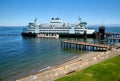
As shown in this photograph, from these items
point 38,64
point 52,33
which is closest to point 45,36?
point 52,33

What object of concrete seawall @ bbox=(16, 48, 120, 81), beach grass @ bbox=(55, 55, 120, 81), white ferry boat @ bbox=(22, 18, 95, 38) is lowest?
beach grass @ bbox=(55, 55, 120, 81)

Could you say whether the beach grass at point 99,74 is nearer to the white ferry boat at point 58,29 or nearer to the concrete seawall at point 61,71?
the concrete seawall at point 61,71

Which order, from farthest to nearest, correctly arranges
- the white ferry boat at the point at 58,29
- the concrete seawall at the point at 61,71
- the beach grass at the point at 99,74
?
the white ferry boat at the point at 58,29
the beach grass at the point at 99,74
the concrete seawall at the point at 61,71

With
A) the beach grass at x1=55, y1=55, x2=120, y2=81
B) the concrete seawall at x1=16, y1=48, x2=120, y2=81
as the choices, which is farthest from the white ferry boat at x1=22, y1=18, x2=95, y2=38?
the beach grass at x1=55, y1=55, x2=120, y2=81

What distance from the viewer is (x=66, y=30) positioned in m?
110

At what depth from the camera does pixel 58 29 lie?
11206 centimetres

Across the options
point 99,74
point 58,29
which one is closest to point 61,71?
point 99,74

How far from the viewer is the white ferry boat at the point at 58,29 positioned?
10631 cm

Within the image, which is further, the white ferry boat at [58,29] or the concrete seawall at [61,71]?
the white ferry boat at [58,29]

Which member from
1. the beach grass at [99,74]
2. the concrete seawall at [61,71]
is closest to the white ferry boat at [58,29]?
the concrete seawall at [61,71]

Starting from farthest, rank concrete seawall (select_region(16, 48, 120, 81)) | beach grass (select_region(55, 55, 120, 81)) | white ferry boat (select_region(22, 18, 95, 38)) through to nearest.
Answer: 1. white ferry boat (select_region(22, 18, 95, 38))
2. beach grass (select_region(55, 55, 120, 81))
3. concrete seawall (select_region(16, 48, 120, 81))

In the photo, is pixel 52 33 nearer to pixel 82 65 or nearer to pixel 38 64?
pixel 38 64

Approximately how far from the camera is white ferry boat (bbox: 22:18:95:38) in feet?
349

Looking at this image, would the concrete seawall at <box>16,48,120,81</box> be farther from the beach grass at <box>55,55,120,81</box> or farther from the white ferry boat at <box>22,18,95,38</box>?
the white ferry boat at <box>22,18,95,38</box>
